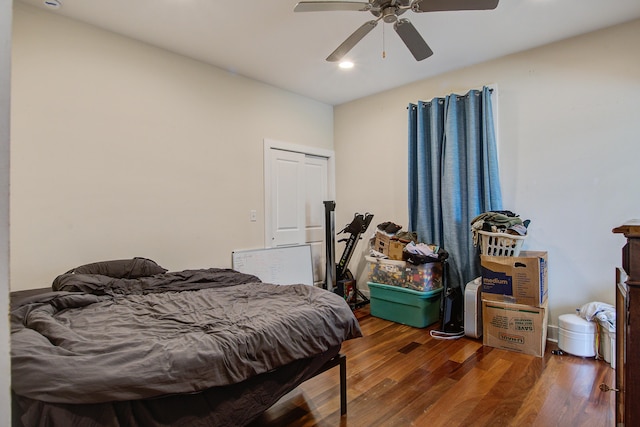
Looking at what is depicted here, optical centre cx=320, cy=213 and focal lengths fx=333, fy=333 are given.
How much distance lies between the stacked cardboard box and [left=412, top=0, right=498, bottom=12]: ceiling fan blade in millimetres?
1921

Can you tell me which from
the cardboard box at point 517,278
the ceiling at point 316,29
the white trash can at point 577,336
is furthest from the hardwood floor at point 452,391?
the ceiling at point 316,29

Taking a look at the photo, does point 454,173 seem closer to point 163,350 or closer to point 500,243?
point 500,243

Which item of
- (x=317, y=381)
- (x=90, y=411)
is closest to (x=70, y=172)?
(x=90, y=411)

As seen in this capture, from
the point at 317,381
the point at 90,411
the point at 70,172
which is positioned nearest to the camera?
the point at 90,411

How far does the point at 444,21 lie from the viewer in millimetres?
2674

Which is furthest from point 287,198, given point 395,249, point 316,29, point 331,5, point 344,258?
point 331,5

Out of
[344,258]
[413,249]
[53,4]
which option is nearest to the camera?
[53,4]

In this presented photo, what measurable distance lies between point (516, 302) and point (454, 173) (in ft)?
4.57

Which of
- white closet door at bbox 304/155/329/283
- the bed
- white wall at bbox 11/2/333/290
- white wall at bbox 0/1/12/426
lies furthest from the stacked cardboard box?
white wall at bbox 0/1/12/426

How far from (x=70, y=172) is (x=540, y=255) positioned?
3.95 metres

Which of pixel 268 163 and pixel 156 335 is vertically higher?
pixel 268 163

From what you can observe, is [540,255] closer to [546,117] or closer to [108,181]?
[546,117]

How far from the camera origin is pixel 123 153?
288cm

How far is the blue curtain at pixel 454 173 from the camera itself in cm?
336
